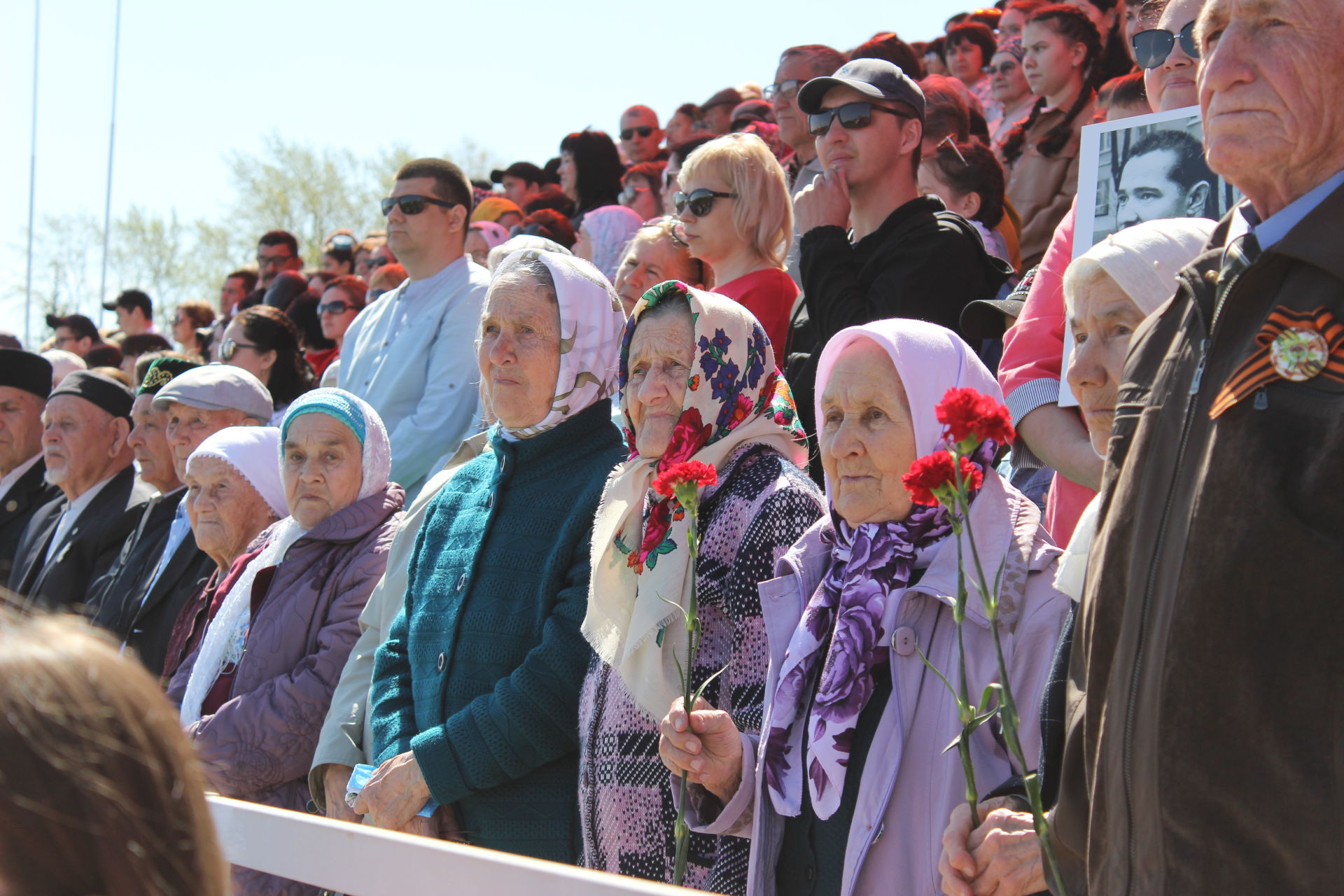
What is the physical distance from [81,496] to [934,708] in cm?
581

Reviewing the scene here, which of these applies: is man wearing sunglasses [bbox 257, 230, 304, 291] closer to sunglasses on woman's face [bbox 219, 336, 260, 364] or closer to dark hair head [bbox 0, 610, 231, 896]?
sunglasses on woman's face [bbox 219, 336, 260, 364]

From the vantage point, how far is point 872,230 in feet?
14.7

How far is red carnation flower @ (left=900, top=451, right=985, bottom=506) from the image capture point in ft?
6.28

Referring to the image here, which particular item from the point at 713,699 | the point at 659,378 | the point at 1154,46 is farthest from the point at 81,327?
the point at 1154,46

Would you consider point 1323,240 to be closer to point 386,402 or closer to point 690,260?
point 690,260

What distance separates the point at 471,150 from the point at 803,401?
102 ft

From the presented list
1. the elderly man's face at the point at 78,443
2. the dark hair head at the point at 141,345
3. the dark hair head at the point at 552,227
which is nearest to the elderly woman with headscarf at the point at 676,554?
the elderly man's face at the point at 78,443

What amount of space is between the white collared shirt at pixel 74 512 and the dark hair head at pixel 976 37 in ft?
20.5

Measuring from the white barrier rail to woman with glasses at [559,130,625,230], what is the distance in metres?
7.92

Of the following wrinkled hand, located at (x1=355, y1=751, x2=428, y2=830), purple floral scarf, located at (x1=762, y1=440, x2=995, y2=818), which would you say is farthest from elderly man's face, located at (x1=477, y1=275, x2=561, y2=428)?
purple floral scarf, located at (x1=762, y1=440, x2=995, y2=818)

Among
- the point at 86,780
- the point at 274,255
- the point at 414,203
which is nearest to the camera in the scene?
the point at 86,780

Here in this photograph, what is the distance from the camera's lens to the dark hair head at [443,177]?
641 cm

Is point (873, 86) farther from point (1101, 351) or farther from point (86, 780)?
point (86, 780)

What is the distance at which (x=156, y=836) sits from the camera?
3.91 ft
